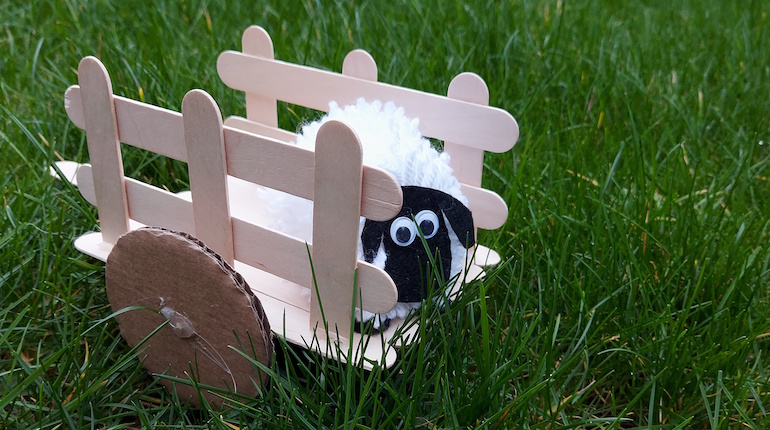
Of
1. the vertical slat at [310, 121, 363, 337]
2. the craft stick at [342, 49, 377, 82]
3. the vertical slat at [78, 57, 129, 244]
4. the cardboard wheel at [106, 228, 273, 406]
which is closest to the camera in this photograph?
the vertical slat at [310, 121, 363, 337]

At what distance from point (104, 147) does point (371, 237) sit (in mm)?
499

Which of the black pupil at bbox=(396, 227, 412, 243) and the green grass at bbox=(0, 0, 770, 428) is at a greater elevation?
the black pupil at bbox=(396, 227, 412, 243)

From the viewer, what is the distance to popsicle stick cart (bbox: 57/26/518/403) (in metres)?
1.04

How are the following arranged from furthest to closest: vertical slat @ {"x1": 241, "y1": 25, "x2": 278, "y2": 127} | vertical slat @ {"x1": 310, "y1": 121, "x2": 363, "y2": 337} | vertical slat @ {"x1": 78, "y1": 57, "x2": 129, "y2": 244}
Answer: vertical slat @ {"x1": 241, "y1": 25, "x2": 278, "y2": 127} → vertical slat @ {"x1": 78, "y1": 57, "x2": 129, "y2": 244} → vertical slat @ {"x1": 310, "y1": 121, "x2": 363, "y2": 337}

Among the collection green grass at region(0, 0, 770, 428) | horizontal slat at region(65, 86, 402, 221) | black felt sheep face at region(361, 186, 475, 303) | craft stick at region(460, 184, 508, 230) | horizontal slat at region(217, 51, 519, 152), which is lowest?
green grass at region(0, 0, 770, 428)

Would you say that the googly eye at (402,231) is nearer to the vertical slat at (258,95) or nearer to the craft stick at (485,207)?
the craft stick at (485,207)

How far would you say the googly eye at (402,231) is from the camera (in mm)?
1142

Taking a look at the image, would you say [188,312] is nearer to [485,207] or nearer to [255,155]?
[255,155]

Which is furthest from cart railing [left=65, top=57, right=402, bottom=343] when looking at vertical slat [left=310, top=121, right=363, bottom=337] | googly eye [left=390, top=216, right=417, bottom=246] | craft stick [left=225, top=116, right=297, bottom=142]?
craft stick [left=225, top=116, right=297, bottom=142]

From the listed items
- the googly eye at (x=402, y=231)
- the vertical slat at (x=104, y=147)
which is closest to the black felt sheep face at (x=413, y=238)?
the googly eye at (x=402, y=231)

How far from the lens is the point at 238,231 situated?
1.15 metres

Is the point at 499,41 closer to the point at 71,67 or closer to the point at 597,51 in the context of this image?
the point at 597,51

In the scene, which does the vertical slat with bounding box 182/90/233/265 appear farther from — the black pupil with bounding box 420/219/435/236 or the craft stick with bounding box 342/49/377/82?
the craft stick with bounding box 342/49/377/82

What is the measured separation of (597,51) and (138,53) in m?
1.51
